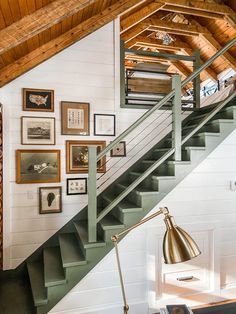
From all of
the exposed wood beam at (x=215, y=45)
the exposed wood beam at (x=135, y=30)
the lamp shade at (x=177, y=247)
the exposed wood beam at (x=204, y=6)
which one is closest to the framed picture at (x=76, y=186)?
the lamp shade at (x=177, y=247)

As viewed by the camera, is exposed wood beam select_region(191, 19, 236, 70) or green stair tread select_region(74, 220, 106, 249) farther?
exposed wood beam select_region(191, 19, 236, 70)

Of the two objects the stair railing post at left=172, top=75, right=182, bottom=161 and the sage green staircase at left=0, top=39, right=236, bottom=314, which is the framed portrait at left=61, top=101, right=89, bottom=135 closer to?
the sage green staircase at left=0, top=39, right=236, bottom=314

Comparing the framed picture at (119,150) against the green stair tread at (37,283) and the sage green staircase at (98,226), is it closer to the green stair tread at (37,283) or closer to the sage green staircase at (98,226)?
the sage green staircase at (98,226)

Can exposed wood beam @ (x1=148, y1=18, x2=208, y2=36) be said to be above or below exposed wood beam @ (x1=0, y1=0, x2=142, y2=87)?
above

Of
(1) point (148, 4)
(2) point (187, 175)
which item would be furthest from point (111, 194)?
(1) point (148, 4)

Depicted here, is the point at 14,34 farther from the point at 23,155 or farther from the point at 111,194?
the point at 111,194

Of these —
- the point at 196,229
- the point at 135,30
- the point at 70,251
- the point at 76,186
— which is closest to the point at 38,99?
the point at 76,186

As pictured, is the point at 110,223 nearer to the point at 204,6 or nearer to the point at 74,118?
the point at 74,118

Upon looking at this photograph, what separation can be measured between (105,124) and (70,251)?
6.02ft

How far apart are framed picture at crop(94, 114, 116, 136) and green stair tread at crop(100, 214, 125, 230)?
1.33m

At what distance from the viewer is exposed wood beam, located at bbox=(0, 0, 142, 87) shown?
10.0 feet

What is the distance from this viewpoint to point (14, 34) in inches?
80.6

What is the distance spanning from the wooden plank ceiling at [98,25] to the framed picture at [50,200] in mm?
1545

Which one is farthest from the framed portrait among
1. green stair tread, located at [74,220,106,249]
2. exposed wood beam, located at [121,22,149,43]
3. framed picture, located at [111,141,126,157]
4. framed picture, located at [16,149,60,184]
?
exposed wood beam, located at [121,22,149,43]
